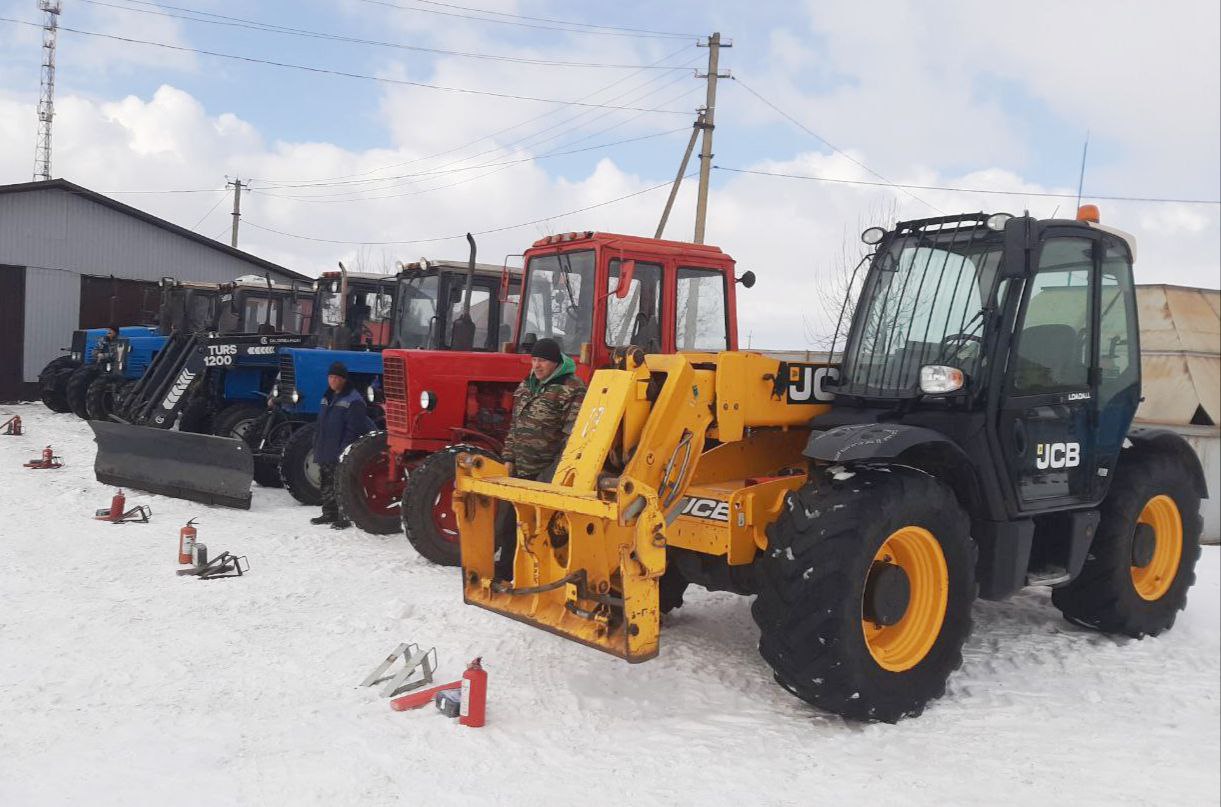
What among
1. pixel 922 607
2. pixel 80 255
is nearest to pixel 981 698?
pixel 922 607

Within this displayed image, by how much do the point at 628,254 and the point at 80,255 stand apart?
1992cm

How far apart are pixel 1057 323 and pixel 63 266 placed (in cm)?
2260

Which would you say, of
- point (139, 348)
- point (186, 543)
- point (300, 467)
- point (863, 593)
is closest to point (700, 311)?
point (863, 593)

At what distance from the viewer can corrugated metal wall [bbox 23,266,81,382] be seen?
21.5 meters

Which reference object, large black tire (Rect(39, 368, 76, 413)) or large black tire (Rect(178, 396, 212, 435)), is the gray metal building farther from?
large black tire (Rect(178, 396, 212, 435))

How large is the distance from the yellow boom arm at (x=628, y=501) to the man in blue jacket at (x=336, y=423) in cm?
429

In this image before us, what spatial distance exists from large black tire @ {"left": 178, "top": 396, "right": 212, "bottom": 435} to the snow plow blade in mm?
1115

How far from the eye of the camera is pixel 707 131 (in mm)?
17156

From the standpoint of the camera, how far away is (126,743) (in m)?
3.82

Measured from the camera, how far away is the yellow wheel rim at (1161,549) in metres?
6.02

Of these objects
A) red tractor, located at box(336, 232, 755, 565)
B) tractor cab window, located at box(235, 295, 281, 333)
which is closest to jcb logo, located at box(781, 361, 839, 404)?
red tractor, located at box(336, 232, 755, 565)

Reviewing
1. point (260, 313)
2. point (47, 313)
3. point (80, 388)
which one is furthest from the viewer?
point (47, 313)

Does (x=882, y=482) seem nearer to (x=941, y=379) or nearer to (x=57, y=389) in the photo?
(x=941, y=379)

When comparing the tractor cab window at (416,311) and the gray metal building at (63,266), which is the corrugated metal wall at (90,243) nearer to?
the gray metal building at (63,266)
